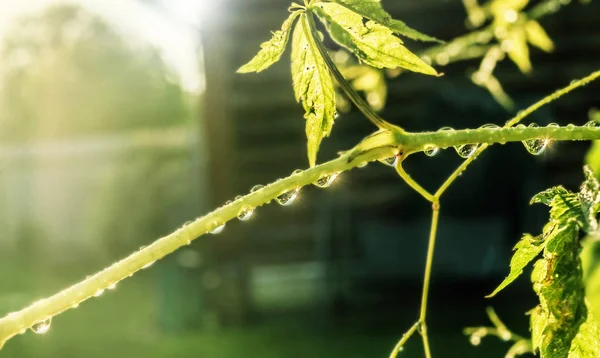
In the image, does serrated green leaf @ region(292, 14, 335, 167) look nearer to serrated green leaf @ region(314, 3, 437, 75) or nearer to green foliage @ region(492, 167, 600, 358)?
serrated green leaf @ region(314, 3, 437, 75)

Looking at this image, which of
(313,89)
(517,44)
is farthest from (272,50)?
(517,44)

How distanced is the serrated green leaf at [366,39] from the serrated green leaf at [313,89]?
0.03m

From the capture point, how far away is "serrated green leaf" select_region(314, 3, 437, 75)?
0.71 m

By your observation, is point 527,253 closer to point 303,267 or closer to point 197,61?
point 197,61

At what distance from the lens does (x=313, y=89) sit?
76 cm

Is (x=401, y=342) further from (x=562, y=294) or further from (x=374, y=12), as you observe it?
(x=374, y=12)

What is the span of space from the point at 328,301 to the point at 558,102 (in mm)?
3075

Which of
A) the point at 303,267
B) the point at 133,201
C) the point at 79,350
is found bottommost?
the point at 79,350

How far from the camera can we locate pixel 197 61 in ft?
26.1

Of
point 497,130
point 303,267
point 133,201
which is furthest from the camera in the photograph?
point 133,201

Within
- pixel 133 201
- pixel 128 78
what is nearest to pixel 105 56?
pixel 128 78

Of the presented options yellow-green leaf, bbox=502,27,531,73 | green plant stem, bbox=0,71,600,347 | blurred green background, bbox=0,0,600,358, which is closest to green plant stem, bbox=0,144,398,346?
green plant stem, bbox=0,71,600,347

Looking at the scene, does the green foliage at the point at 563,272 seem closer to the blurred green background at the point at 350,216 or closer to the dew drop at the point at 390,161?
the dew drop at the point at 390,161

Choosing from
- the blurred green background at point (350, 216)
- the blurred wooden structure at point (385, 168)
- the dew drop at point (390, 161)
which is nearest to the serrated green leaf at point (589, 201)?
the dew drop at point (390, 161)
